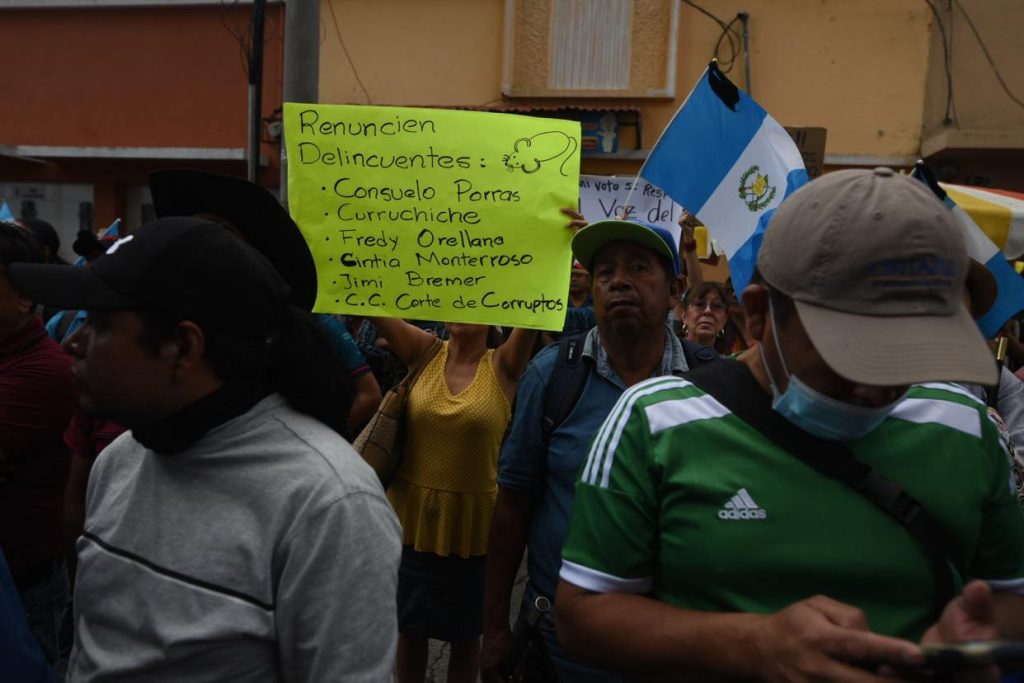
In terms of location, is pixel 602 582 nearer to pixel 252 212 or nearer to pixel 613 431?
Result: pixel 613 431

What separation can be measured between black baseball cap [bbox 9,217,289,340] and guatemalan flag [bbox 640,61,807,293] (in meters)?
2.15

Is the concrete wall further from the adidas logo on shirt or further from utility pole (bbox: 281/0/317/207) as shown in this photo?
→ the adidas logo on shirt

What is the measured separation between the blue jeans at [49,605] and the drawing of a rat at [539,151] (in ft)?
6.93

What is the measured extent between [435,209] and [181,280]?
1.75m

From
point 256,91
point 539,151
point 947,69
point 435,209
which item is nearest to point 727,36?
point 947,69

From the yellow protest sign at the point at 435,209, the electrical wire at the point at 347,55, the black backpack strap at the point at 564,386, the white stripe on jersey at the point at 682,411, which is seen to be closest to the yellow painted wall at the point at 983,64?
the electrical wire at the point at 347,55

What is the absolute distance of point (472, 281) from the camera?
317cm

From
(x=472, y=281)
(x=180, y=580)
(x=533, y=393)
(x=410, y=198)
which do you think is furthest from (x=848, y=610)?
(x=410, y=198)

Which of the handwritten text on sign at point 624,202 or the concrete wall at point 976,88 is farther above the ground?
the concrete wall at point 976,88

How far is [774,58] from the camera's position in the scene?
1163 centimetres

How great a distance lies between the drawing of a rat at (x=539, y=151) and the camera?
10.6ft

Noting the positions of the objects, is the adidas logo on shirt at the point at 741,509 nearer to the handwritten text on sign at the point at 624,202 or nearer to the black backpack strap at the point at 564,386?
the black backpack strap at the point at 564,386

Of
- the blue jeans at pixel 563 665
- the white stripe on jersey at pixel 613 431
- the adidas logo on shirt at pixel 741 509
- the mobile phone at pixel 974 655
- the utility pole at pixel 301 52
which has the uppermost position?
the utility pole at pixel 301 52

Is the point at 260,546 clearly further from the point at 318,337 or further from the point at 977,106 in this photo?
the point at 977,106
